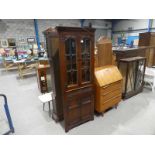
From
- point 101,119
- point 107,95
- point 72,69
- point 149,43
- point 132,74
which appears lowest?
point 101,119

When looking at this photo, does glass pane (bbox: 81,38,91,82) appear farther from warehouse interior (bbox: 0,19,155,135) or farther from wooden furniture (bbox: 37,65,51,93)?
wooden furniture (bbox: 37,65,51,93)

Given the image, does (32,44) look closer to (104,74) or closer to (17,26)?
(17,26)

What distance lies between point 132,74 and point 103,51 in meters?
1.26

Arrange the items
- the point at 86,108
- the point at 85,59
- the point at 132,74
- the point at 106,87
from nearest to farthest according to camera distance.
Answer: the point at 85,59
the point at 86,108
the point at 106,87
the point at 132,74

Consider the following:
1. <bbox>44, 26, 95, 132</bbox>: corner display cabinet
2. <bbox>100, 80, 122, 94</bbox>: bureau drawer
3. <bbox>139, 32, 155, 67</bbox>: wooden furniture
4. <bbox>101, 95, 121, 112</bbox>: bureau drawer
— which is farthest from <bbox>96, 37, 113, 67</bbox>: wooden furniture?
<bbox>139, 32, 155, 67</bbox>: wooden furniture

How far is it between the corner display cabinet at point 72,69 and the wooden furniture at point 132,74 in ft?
4.41

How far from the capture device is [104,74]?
8.77 ft

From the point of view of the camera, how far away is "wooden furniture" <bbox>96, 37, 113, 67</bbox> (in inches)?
111

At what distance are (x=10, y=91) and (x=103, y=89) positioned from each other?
11.1 ft

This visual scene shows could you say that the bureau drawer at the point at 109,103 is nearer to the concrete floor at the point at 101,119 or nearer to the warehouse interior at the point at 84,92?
the warehouse interior at the point at 84,92

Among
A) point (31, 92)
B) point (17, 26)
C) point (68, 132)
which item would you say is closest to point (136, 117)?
point (68, 132)

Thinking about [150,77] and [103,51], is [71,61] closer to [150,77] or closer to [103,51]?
[103,51]

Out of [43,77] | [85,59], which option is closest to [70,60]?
[85,59]

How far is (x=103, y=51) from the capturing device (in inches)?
112
